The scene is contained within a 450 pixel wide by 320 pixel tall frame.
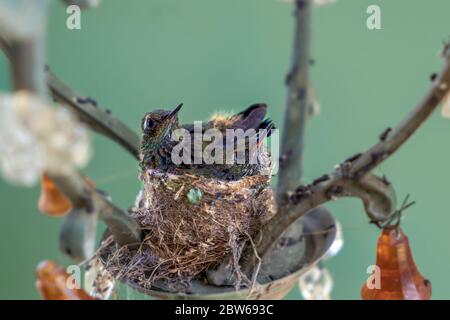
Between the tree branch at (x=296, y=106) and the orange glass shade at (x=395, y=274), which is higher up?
the tree branch at (x=296, y=106)

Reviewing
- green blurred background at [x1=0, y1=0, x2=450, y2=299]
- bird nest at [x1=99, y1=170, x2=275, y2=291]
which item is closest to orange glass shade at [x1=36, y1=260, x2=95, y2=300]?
bird nest at [x1=99, y1=170, x2=275, y2=291]

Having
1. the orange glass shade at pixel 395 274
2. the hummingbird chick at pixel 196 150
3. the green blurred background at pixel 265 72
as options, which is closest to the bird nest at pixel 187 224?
the hummingbird chick at pixel 196 150

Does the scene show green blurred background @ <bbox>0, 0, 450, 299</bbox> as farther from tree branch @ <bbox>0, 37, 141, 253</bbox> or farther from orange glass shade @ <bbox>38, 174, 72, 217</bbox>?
orange glass shade @ <bbox>38, 174, 72, 217</bbox>

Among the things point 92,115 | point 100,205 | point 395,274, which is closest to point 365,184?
point 395,274

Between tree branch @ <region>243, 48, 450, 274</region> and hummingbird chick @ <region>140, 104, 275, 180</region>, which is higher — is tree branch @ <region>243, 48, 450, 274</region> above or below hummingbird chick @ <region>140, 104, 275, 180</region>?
below

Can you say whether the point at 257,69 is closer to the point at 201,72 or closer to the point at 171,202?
the point at 201,72

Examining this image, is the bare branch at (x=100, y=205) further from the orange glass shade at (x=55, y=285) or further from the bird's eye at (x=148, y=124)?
the bird's eye at (x=148, y=124)

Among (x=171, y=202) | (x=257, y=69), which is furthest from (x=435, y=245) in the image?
(x=171, y=202)
